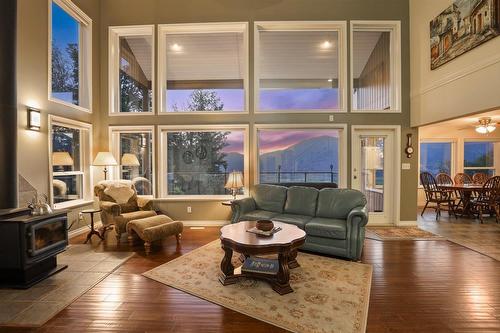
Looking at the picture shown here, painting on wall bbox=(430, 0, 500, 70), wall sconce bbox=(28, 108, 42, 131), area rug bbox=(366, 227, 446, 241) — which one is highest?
painting on wall bbox=(430, 0, 500, 70)

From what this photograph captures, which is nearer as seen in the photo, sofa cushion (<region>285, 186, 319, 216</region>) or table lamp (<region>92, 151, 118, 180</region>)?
sofa cushion (<region>285, 186, 319, 216</region>)

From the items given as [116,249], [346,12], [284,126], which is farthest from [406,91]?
[116,249]

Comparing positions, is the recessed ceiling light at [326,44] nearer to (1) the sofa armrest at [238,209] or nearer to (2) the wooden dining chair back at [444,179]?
(1) the sofa armrest at [238,209]

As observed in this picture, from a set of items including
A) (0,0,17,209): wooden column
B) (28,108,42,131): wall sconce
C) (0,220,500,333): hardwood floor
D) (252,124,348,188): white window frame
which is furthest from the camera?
(252,124,348,188): white window frame

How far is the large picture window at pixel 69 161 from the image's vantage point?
449 cm

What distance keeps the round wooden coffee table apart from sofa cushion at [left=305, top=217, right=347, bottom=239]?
610 millimetres

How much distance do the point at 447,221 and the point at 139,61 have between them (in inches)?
317

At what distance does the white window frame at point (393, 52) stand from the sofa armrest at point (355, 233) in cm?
281

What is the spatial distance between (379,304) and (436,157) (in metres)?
7.41

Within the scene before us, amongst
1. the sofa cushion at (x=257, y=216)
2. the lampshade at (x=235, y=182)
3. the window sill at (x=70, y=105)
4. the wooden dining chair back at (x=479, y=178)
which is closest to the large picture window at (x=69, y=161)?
the window sill at (x=70, y=105)

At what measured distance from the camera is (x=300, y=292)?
8.70 feet

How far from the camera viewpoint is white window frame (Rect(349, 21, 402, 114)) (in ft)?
18.0

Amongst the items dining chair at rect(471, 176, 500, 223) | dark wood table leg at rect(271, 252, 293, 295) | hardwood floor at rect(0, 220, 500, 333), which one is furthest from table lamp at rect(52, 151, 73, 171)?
dining chair at rect(471, 176, 500, 223)

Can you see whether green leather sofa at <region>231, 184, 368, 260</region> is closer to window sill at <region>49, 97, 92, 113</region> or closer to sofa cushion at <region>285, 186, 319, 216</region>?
sofa cushion at <region>285, 186, 319, 216</region>
